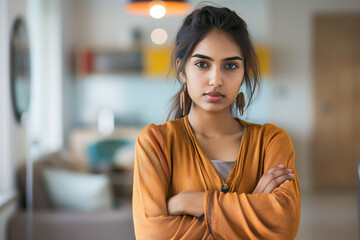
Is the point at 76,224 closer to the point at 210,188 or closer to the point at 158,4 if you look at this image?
the point at 158,4

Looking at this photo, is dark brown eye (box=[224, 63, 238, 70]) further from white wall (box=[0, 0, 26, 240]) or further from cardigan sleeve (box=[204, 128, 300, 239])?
white wall (box=[0, 0, 26, 240])

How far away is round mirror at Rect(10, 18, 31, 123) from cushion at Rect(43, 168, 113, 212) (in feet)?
1.29

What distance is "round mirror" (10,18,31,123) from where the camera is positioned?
251 centimetres

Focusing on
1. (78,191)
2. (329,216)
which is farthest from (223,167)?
(329,216)

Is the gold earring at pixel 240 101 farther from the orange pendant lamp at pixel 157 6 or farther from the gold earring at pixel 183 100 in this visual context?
the orange pendant lamp at pixel 157 6

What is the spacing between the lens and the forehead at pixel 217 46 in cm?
89

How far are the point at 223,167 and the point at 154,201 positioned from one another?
15 cm

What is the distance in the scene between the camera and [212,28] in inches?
35.8

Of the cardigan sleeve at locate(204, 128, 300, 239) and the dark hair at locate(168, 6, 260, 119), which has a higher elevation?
the dark hair at locate(168, 6, 260, 119)

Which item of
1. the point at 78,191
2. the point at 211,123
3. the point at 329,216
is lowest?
the point at 329,216

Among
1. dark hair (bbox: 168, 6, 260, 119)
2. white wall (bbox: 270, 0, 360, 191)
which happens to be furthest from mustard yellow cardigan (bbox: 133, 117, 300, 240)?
white wall (bbox: 270, 0, 360, 191)

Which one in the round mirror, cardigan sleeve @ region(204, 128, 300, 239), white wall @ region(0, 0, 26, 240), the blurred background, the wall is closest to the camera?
cardigan sleeve @ region(204, 128, 300, 239)

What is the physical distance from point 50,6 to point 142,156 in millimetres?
4002

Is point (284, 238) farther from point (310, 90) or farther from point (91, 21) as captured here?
point (91, 21)
